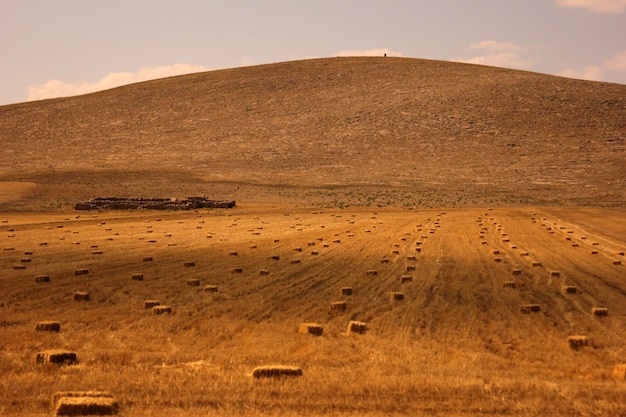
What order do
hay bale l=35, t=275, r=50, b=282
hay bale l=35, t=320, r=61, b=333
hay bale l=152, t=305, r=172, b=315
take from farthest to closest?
hay bale l=35, t=275, r=50, b=282, hay bale l=152, t=305, r=172, b=315, hay bale l=35, t=320, r=61, b=333

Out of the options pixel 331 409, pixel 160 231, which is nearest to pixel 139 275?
pixel 331 409

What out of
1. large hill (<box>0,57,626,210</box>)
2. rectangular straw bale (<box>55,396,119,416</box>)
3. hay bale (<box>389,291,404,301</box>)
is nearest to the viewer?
rectangular straw bale (<box>55,396,119,416</box>)

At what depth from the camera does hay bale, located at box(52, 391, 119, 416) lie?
8453 millimetres

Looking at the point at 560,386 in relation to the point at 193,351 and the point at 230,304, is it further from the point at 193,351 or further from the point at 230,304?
the point at 230,304

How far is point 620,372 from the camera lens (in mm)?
11086

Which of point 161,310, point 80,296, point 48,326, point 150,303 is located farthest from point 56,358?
point 80,296

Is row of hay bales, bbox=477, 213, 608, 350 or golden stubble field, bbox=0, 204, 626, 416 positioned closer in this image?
golden stubble field, bbox=0, 204, 626, 416

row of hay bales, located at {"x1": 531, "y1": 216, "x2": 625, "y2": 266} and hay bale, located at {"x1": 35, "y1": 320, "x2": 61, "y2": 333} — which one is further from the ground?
hay bale, located at {"x1": 35, "y1": 320, "x2": 61, "y2": 333}

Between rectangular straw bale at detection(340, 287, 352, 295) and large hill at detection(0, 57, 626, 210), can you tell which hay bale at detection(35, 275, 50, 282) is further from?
large hill at detection(0, 57, 626, 210)

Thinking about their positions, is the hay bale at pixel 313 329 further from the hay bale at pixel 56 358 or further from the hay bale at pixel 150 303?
the hay bale at pixel 56 358

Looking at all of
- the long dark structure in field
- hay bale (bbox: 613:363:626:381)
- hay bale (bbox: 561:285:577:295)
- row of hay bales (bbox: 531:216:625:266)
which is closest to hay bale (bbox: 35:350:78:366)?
hay bale (bbox: 613:363:626:381)

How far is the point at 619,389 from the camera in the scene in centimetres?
1035

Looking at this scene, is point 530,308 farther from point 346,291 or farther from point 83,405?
A: point 83,405

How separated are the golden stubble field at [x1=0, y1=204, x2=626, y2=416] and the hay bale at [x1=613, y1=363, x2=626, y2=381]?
0.11m
